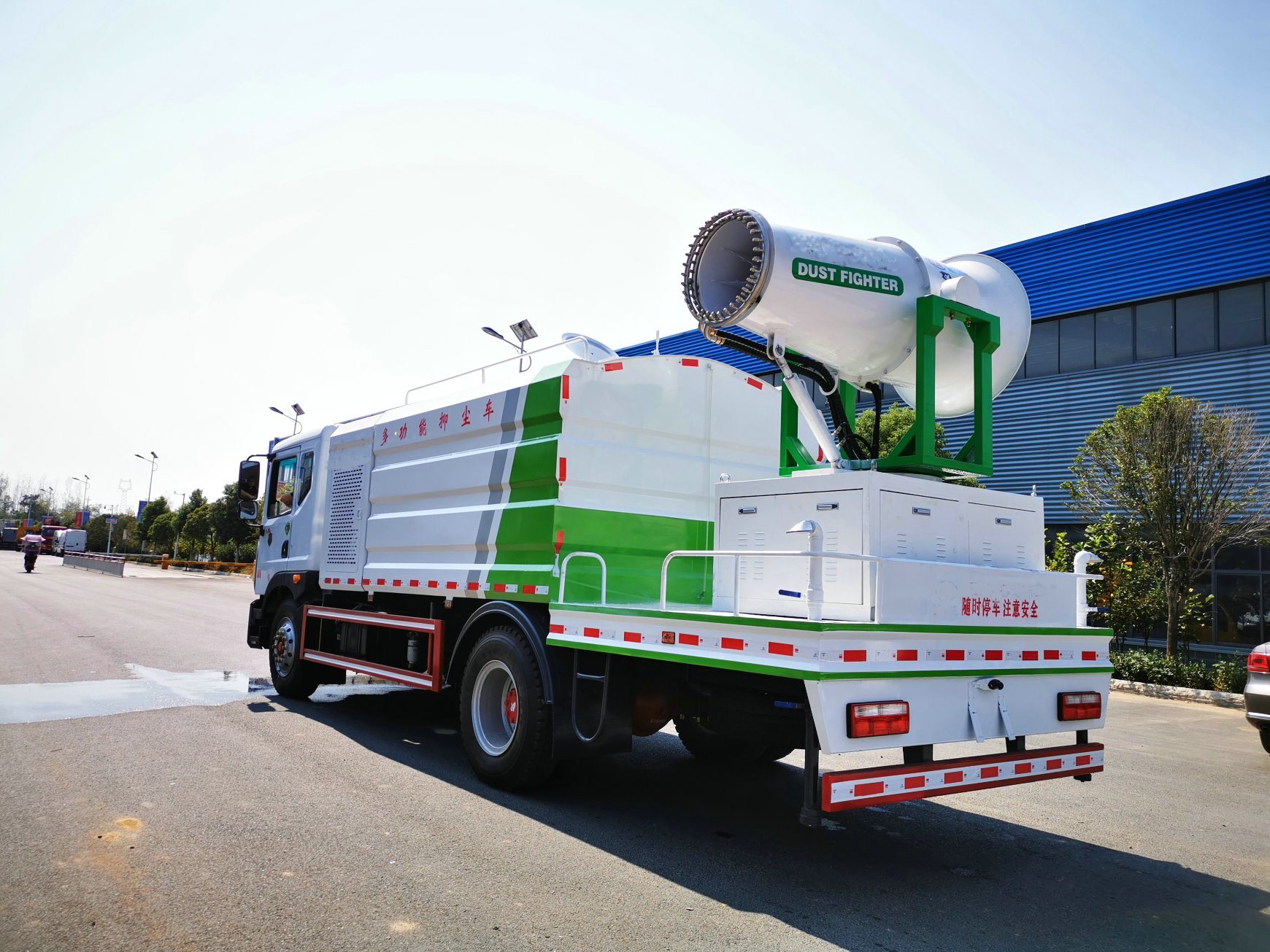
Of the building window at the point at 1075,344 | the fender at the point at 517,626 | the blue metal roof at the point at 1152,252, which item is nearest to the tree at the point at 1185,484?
the blue metal roof at the point at 1152,252

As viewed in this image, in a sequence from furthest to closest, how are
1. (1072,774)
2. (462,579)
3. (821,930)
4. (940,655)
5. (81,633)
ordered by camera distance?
1. (81,633)
2. (462,579)
3. (1072,774)
4. (940,655)
5. (821,930)

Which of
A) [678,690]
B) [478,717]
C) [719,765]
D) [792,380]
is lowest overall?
[719,765]

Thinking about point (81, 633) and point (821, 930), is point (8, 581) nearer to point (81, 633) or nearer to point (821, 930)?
point (81, 633)

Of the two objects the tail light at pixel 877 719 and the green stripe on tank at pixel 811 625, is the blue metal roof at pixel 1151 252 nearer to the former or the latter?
the green stripe on tank at pixel 811 625

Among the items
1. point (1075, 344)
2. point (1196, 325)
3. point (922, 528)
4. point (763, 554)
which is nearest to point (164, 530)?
point (1075, 344)

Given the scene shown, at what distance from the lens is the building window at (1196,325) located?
1725 cm

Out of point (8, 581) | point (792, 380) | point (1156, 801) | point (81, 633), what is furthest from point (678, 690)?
point (8, 581)

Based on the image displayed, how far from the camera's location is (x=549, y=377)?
20.1 ft

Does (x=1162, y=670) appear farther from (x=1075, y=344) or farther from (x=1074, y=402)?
(x=1075, y=344)

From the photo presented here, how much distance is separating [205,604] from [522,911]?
22846 millimetres

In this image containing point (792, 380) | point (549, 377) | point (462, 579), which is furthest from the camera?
point (462, 579)

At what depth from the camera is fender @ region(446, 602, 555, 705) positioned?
555cm

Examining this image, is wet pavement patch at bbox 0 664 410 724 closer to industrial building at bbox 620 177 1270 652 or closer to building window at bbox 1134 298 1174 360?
industrial building at bbox 620 177 1270 652

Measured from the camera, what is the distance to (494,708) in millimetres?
6242
